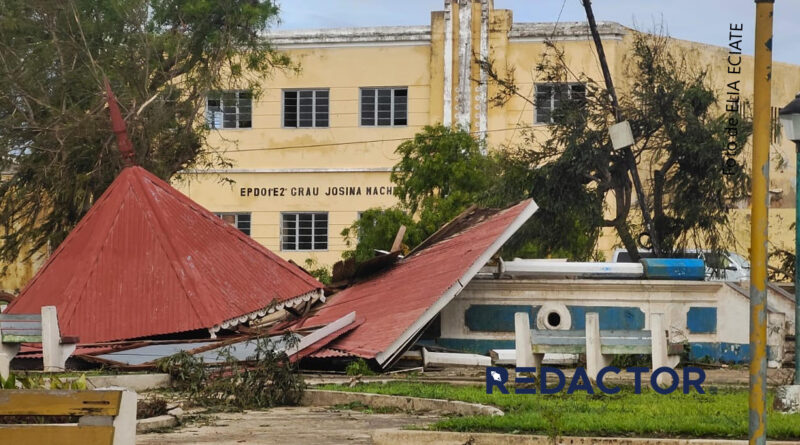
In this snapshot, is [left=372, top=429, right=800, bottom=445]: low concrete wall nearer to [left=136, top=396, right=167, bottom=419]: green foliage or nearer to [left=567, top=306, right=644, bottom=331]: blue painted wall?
[left=136, top=396, right=167, bottom=419]: green foliage

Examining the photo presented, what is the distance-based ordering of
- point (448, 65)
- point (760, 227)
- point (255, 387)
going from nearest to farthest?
point (760, 227) → point (255, 387) → point (448, 65)

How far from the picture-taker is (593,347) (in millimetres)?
14859

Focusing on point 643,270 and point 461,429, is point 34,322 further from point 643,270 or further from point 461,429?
point 643,270

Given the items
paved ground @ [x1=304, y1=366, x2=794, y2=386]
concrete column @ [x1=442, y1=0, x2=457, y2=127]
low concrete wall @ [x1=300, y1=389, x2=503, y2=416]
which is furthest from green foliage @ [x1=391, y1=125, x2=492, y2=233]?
low concrete wall @ [x1=300, y1=389, x2=503, y2=416]

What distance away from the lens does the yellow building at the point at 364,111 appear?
39875mm

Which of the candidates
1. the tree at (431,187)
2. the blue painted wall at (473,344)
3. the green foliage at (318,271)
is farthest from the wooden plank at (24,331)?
the green foliage at (318,271)

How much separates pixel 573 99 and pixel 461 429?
60.8ft

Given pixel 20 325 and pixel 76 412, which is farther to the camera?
pixel 20 325

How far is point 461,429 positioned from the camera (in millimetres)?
10836

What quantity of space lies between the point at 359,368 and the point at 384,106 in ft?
77.6

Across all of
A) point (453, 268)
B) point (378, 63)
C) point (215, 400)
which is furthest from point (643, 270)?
point (378, 63)

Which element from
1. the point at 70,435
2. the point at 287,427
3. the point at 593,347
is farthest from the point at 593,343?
the point at 70,435

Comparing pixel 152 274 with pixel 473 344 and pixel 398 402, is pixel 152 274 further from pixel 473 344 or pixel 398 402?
pixel 398 402

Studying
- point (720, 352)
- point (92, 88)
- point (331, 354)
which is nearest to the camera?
point (331, 354)
